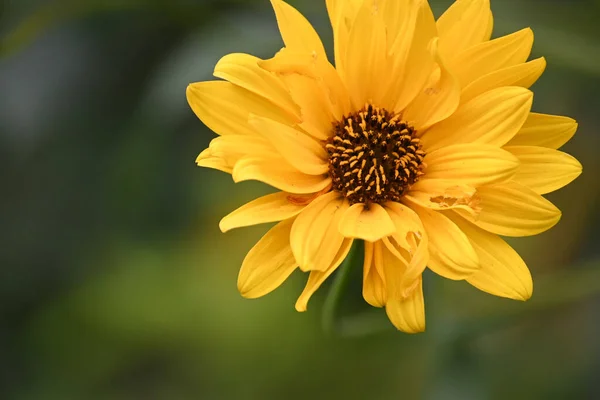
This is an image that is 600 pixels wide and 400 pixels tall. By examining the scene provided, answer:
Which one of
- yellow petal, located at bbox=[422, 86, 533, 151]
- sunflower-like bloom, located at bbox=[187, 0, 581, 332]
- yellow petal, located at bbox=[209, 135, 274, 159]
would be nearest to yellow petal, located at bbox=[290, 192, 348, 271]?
sunflower-like bloom, located at bbox=[187, 0, 581, 332]

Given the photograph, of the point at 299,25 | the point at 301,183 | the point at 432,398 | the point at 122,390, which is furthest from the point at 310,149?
the point at 122,390

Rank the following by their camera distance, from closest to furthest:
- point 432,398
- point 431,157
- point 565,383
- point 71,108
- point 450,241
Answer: point 450,241 < point 431,157 < point 432,398 < point 565,383 < point 71,108

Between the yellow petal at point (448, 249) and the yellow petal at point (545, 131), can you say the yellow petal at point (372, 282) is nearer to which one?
the yellow petal at point (448, 249)

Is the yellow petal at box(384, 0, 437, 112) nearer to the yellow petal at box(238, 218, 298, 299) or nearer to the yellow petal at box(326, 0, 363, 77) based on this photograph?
the yellow petal at box(326, 0, 363, 77)

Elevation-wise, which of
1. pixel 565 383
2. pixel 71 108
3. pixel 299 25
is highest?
pixel 71 108

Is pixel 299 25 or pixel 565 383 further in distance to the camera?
pixel 565 383

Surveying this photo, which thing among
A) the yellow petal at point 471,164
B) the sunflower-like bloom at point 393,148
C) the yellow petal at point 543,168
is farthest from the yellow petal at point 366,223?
the yellow petal at point 543,168

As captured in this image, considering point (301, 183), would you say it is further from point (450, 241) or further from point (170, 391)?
point (170, 391)
